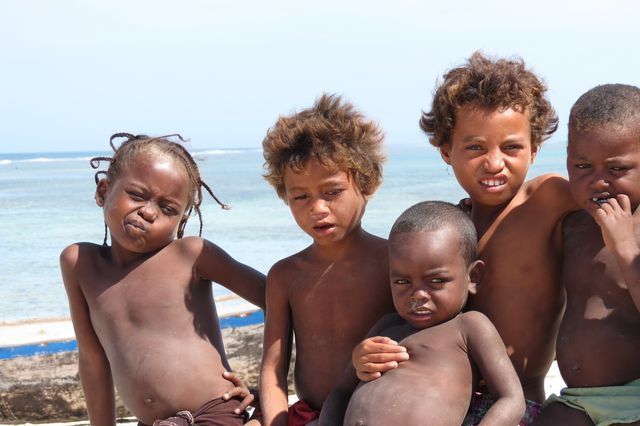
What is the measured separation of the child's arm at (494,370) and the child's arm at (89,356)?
1595 mm

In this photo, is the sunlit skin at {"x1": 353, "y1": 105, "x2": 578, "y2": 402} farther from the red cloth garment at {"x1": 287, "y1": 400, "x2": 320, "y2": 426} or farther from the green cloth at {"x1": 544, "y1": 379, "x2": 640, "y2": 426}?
the red cloth garment at {"x1": 287, "y1": 400, "x2": 320, "y2": 426}

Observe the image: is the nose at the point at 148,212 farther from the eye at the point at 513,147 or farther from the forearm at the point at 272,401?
the eye at the point at 513,147

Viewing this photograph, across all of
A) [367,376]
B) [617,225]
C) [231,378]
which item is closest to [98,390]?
[231,378]

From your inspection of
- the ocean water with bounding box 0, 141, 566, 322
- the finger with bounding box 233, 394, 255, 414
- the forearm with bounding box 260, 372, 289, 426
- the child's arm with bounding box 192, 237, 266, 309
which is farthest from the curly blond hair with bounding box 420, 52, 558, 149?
the ocean water with bounding box 0, 141, 566, 322

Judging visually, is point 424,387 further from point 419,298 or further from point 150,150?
point 150,150

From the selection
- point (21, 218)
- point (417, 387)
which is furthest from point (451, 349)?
point (21, 218)

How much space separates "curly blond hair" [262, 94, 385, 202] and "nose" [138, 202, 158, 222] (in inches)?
17.8

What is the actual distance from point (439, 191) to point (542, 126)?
21483mm

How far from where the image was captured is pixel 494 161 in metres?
3.12

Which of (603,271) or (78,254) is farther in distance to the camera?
(78,254)

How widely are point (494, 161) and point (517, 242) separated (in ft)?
0.99

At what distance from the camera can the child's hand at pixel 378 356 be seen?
2.88 metres

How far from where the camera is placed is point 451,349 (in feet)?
9.36

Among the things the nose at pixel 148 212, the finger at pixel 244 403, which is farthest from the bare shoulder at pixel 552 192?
the nose at pixel 148 212
